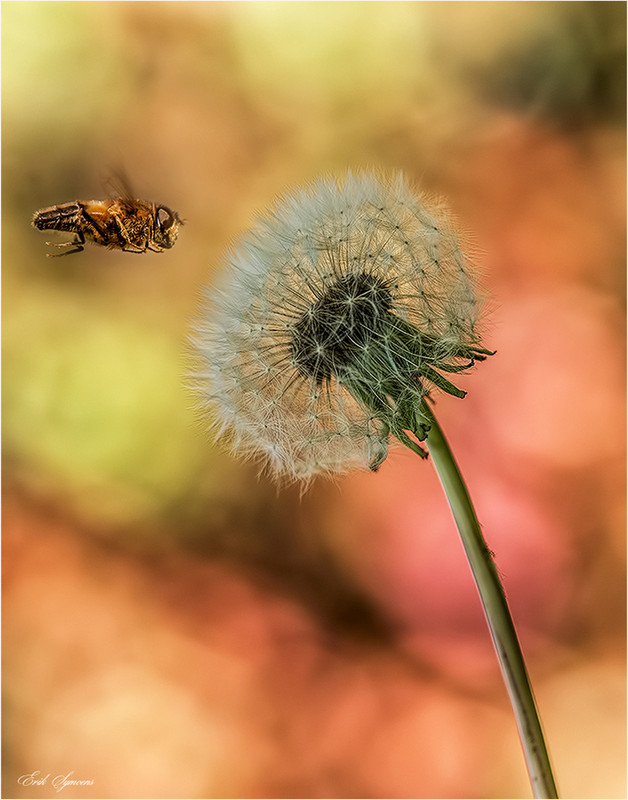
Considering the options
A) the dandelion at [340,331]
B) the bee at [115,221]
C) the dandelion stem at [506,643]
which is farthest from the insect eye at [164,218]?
Result: the dandelion stem at [506,643]

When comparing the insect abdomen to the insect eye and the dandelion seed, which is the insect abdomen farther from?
the dandelion seed

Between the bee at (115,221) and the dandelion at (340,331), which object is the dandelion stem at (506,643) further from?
the bee at (115,221)

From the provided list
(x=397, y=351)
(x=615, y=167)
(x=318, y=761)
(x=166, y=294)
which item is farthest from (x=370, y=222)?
(x=318, y=761)

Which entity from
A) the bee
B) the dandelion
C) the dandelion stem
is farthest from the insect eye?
the dandelion stem

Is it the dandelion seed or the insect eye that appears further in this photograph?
the insect eye

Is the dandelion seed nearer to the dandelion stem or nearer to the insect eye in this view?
the dandelion stem

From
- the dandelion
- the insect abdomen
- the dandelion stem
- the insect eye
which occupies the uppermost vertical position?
the insect eye

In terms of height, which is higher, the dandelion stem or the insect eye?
the insect eye
